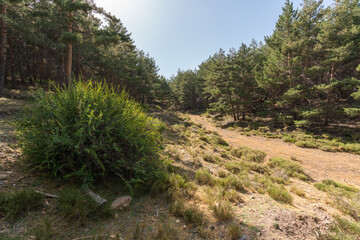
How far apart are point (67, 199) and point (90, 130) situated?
1.41 metres

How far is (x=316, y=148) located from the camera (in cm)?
1492

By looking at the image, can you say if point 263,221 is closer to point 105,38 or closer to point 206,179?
point 206,179

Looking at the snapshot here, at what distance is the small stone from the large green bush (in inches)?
12.1

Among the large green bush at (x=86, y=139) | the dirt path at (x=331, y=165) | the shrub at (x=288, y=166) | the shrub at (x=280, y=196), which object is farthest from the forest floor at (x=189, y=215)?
the dirt path at (x=331, y=165)

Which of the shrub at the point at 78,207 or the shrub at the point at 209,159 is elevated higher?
the shrub at the point at 78,207

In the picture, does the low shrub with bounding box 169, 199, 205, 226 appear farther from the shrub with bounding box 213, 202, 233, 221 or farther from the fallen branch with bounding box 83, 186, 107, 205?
the fallen branch with bounding box 83, 186, 107, 205

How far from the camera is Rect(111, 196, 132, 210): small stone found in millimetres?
3192

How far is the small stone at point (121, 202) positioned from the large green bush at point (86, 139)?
0.31m

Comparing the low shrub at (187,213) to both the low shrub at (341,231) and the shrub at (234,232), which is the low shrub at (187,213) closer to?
the shrub at (234,232)

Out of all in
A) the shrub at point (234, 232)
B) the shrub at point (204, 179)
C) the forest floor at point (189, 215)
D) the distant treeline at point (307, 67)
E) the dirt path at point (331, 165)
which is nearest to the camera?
the forest floor at point (189, 215)

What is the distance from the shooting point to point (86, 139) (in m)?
3.46

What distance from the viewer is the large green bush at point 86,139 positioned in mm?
3311

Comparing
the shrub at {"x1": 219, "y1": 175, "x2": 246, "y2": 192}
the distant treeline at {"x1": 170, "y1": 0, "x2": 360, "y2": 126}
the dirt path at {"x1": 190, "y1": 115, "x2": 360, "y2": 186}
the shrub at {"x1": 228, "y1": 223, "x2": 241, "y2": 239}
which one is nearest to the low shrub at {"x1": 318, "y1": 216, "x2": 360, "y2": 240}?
the shrub at {"x1": 228, "y1": 223, "x2": 241, "y2": 239}

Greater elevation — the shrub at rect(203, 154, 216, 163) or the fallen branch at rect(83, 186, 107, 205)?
the fallen branch at rect(83, 186, 107, 205)
